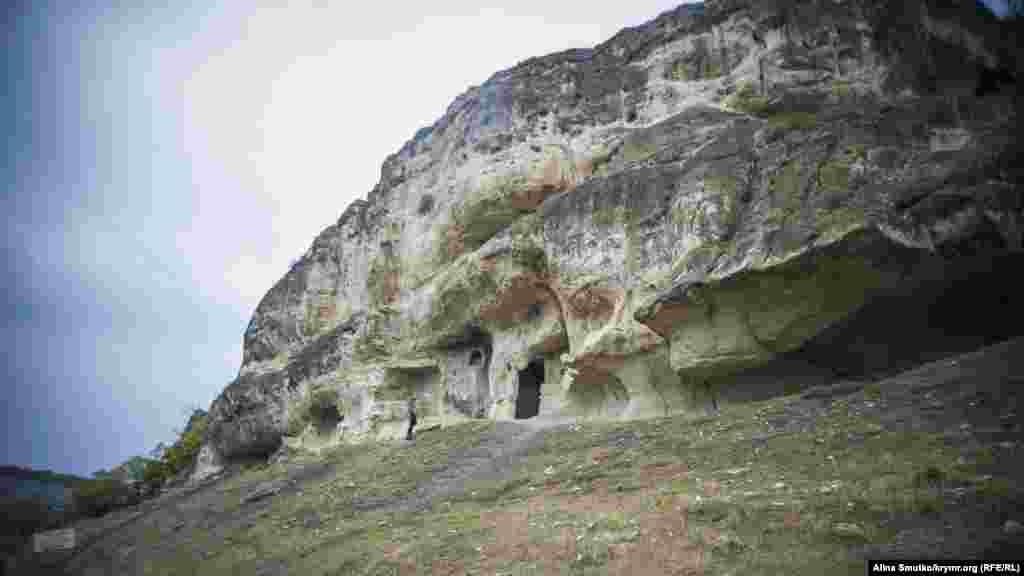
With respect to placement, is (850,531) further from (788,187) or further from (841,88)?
(841,88)

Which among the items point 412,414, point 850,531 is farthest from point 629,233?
point 412,414

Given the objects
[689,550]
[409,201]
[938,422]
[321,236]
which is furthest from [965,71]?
[321,236]

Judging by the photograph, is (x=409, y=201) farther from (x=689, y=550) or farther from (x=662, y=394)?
(x=689, y=550)

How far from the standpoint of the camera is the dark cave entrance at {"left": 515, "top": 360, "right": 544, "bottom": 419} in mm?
15877

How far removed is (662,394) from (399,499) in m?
5.10

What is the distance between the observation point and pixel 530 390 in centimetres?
1650

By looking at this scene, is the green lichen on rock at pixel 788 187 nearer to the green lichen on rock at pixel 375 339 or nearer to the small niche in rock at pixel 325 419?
the green lichen on rock at pixel 375 339

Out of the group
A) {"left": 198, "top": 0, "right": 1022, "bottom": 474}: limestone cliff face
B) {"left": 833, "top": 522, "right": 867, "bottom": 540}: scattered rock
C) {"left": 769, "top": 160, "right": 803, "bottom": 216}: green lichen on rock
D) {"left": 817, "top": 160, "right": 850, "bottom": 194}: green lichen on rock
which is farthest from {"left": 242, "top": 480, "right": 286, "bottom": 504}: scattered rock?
{"left": 817, "top": 160, "right": 850, "bottom": 194}: green lichen on rock

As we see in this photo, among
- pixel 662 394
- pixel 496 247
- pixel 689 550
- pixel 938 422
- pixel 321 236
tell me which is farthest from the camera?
pixel 321 236

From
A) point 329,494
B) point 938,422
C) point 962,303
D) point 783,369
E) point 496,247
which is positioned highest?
point 496,247

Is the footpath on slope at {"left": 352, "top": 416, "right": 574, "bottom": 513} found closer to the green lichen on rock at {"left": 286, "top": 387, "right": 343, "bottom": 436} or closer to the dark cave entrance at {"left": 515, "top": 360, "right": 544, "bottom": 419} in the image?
the dark cave entrance at {"left": 515, "top": 360, "right": 544, "bottom": 419}

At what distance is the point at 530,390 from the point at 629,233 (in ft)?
18.9

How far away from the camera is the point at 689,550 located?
5074mm

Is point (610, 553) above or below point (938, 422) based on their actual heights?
below
